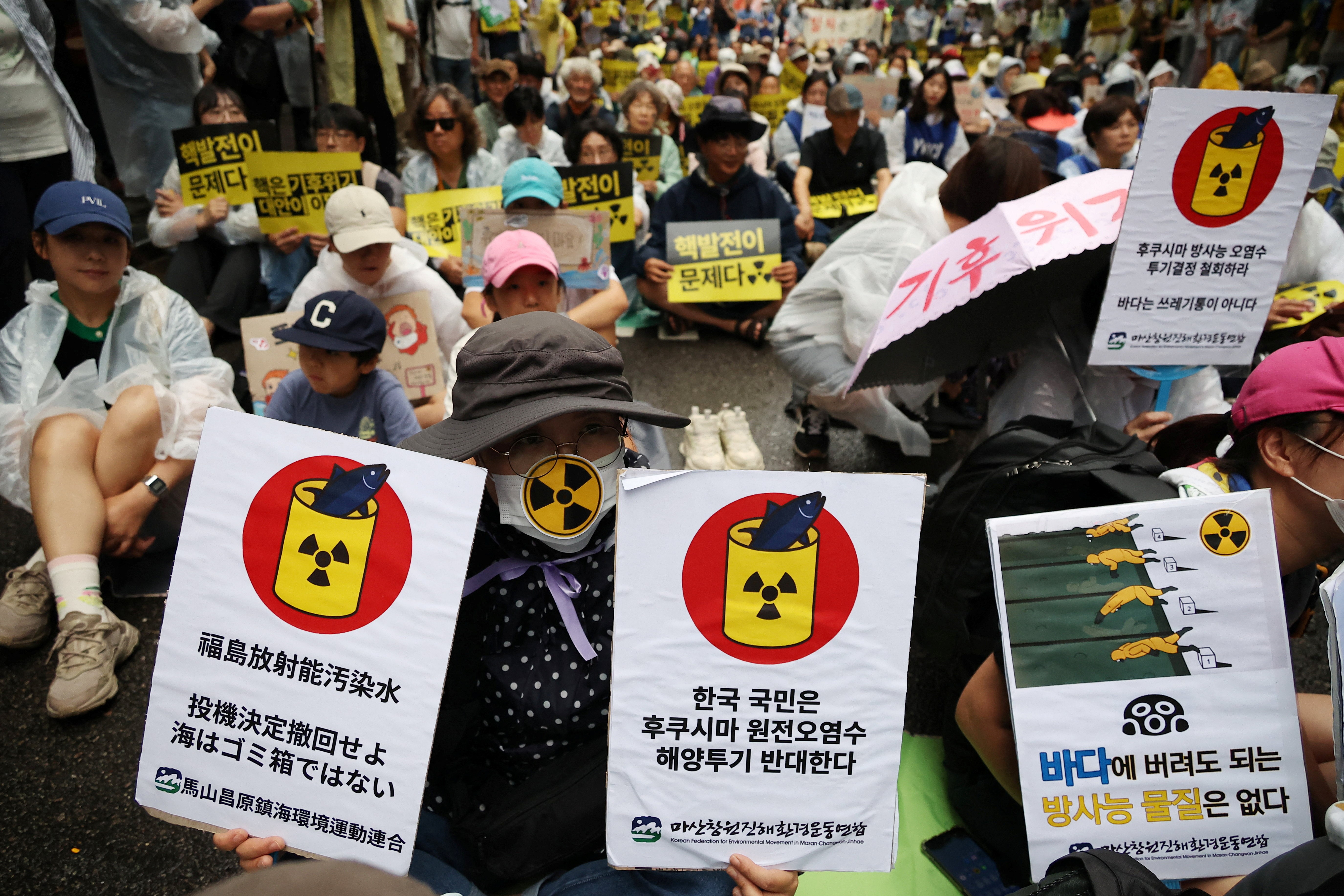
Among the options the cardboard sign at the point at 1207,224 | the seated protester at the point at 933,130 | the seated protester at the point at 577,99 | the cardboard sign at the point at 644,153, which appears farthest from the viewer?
the seated protester at the point at 933,130

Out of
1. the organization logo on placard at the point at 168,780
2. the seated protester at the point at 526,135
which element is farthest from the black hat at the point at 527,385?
the seated protester at the point at 526,135

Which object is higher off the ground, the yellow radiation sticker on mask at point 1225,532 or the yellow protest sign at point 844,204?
the yellow radiation sticker on mask at point 1225,532

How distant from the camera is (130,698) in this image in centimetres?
272

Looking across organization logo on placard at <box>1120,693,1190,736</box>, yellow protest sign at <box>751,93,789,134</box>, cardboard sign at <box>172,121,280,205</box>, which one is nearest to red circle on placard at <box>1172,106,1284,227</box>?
organization logo on placard at <box>1120,693,1190,736</box>

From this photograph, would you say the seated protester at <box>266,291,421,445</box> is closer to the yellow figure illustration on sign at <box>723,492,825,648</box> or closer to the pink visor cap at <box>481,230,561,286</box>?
the pink visor cap at <box>481,230,561,286</box>

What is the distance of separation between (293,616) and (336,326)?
1.66 metres

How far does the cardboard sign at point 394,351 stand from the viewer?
11.7 ft

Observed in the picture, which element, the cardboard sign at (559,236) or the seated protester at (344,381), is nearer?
the seated protester at (344,381)

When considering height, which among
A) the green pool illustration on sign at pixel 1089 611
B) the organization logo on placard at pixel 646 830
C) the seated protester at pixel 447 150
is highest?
the green pool illustration on sign at pixel 1089 611

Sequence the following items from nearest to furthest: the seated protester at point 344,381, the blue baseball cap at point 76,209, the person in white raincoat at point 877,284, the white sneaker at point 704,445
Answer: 1. the seated protester at point 344,381
2. the blue baseball cap at point 76,209
3. the person in white raincoat at point 877,284
4. the white sneaker at point 704,445

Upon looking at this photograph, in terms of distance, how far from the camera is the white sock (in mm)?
2752

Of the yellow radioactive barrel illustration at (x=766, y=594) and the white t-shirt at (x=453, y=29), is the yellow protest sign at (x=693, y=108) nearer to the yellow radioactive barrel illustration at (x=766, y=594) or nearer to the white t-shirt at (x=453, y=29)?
the white t-shirt at (x=453, y=29)

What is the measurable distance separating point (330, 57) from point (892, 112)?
5.15 metres

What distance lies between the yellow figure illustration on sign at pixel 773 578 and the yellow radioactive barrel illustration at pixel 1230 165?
71.6 inches
